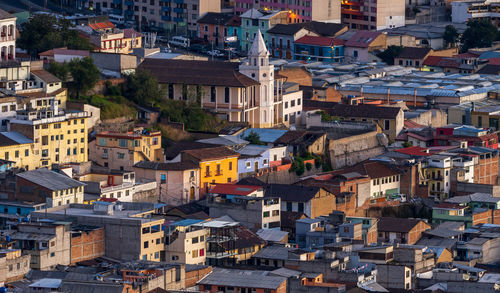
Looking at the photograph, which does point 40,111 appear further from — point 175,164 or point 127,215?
point 127,215

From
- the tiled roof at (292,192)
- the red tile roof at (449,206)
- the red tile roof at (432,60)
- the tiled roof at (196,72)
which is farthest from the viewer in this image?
the red tile roof at (432,60)

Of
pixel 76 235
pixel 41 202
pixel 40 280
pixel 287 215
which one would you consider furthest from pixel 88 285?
pixel 287 215

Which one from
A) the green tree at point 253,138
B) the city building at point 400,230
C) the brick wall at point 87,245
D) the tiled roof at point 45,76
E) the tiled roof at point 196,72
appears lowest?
the city building at point 400,230

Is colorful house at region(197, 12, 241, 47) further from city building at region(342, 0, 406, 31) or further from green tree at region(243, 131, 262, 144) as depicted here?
green tree at region(243, 131, 262, 144)

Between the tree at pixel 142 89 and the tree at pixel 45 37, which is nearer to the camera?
the tree at pixel 142 89

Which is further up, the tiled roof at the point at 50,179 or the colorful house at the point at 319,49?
the colorful house at the point at 319,49

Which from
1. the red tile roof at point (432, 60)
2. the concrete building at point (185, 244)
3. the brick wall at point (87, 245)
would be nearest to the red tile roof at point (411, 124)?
the red tile roof at point (432, 60)

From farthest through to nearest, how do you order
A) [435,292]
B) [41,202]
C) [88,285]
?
[41,202] < [435,292] < [88,285]

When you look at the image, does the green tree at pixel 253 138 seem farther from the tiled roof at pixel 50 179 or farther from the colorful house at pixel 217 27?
the colorful house at pixel 217 27
